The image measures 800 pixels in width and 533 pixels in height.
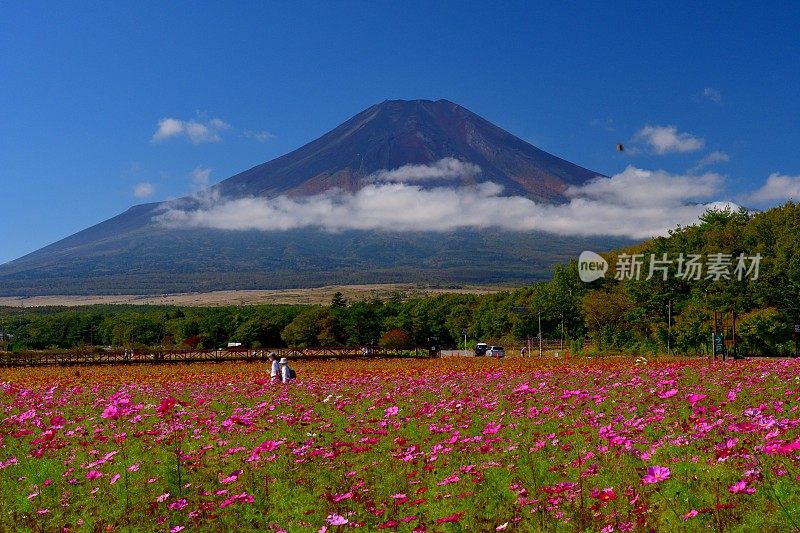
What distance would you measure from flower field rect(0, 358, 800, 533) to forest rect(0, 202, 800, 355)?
3344 cm

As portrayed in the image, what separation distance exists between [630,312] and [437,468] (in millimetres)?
49553

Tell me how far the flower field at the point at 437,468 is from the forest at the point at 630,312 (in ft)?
110

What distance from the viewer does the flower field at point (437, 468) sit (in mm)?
5996

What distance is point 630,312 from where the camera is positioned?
5428 cm

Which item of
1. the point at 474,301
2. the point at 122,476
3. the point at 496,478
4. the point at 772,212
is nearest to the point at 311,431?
the point at 122,476

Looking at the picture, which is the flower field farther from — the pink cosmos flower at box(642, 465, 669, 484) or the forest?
the forest

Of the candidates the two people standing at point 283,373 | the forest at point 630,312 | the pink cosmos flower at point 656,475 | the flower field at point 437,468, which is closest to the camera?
the pink cosmos flower at point 656,475

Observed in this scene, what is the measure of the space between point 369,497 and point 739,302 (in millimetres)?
44716

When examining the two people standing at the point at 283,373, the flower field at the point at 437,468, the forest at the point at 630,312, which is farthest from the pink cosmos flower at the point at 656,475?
the forest at the point at 630,312

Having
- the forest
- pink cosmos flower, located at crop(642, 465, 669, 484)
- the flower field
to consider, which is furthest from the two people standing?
the forest

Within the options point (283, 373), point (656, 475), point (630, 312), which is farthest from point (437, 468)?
point (630, 312)

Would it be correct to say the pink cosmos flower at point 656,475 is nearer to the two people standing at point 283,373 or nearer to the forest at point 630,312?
the two people standing at point 283,373

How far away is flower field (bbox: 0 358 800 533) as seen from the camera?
236 inches

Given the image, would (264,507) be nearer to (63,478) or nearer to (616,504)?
(63,478)
